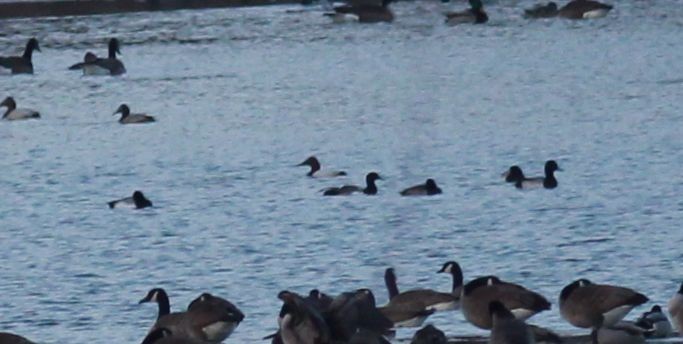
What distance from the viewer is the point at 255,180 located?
65.5ft

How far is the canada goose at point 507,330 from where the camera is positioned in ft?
28.9

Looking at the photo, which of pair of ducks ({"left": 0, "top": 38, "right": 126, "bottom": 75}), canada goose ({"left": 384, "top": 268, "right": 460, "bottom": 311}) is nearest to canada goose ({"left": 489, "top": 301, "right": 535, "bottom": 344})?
canada goose ({"left": 384, "top": 268, "right": 460, "bottom": 311})

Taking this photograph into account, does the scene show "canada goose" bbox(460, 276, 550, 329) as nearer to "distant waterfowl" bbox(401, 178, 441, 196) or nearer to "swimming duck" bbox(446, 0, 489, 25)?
"distant waterfowl" bbox(401, 178, 441, 196)

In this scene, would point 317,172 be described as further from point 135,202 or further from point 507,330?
point 507,330

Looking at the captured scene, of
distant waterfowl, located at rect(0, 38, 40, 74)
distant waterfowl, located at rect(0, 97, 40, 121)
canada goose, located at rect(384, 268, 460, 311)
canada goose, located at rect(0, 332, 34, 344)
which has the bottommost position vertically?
canada goose, located at rect(384, 268, 460, 311)

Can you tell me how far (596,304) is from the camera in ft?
33.8

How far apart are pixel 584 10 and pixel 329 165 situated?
2504 centimetres

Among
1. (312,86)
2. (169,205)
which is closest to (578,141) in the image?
(169,205)

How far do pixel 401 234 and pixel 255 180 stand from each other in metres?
4.42

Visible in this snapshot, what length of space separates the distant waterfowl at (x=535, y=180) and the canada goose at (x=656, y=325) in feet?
26.6

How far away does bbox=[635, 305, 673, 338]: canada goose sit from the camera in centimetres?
1005

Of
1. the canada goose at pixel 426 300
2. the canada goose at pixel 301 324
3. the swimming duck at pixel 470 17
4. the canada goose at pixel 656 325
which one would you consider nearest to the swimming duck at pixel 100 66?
the swimming duck at pixel 470 17

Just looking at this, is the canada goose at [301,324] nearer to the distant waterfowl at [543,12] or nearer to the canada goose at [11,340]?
the canada goose at [11,340]

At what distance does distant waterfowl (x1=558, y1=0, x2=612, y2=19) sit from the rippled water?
271 cm
